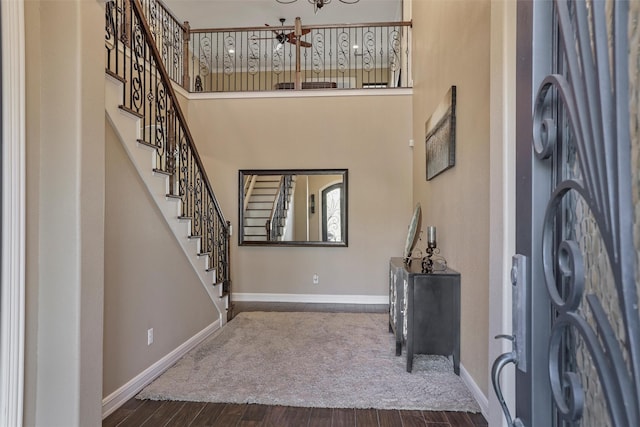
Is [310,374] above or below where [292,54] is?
below

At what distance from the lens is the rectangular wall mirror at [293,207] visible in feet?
18.5

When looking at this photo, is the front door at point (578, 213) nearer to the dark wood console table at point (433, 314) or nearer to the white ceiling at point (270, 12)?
the dark wood console table at point (433, 314)

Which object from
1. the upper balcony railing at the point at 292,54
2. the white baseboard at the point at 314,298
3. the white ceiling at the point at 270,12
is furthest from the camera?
the upper balcony railing at the point at 292,54

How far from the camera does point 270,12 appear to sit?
23.7ft

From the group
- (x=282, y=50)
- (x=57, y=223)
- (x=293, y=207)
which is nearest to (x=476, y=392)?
(x=57, y=223)

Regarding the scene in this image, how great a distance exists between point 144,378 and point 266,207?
11.0 ft

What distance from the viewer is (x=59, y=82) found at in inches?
63.1

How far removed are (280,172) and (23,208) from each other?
4245 mm

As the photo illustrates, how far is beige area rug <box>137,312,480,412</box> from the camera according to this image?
2.51 m

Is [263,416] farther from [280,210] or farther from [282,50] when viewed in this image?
[282,50]

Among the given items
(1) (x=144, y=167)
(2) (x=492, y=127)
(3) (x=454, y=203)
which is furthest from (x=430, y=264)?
(1) (x=144, y=167)

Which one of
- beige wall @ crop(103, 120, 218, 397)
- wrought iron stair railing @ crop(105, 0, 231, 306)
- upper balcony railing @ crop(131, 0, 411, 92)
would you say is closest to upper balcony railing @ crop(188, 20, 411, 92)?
upper balcony railing @ crop(131, 0, 411, 92)

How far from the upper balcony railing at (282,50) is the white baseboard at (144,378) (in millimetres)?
3796


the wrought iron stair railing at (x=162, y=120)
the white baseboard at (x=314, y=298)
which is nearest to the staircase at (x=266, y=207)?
the white baseboard at (x=314, y=298)
